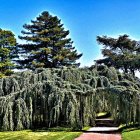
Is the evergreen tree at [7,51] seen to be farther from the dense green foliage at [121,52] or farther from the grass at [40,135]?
the grass at [40,135]

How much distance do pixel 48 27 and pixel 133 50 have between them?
1125 cm

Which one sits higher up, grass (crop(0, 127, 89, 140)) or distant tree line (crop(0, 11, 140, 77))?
distant tree line (crop(0, 11, 140, 77))

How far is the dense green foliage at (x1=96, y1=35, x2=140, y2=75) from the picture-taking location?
3994 cm

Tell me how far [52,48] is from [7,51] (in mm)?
6412

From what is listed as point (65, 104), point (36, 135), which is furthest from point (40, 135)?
point (65, 104)

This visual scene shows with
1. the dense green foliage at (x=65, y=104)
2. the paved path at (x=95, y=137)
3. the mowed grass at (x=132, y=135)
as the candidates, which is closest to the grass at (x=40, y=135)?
the paved path at (x=95, y=137)

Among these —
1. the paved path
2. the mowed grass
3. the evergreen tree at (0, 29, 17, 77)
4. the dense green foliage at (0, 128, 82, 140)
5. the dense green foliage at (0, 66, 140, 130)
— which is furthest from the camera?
the evergreen tree at (0, 29, 17, 77)

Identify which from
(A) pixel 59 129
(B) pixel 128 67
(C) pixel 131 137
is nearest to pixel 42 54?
(B) pixel 128 67

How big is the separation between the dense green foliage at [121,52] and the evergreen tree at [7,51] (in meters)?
10.6

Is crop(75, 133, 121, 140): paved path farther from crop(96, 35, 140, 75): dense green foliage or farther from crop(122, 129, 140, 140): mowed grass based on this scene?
crop(96, 35, 140, 75): dense green foliage

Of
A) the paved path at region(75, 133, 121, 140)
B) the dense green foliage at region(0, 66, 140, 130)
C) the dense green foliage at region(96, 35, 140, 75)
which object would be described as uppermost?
the dense green foliage at region(96, 35, 140, 75)

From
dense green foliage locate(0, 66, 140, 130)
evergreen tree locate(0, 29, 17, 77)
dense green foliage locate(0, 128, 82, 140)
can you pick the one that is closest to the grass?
dense green foliage locate(0, 128, 82, 140)

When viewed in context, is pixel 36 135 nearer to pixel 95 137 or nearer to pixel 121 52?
pixel 95 137

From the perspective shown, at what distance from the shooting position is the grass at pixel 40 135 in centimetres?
1393
